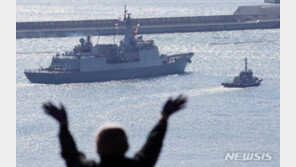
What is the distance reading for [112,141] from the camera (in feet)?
6.86

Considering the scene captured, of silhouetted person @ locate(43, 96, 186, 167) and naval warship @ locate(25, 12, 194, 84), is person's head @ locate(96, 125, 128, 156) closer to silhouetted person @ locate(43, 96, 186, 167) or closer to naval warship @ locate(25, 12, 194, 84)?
silhouetted person @ locate(43, 96, 186, 167)

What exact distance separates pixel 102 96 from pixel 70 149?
27816mm

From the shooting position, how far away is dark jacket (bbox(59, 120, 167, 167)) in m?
2.09

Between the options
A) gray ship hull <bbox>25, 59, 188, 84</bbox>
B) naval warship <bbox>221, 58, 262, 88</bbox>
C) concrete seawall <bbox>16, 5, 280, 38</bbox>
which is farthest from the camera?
concrete seawall <bbox>16, 5, 280, 38</bbox>

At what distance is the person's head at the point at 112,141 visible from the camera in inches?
82.0

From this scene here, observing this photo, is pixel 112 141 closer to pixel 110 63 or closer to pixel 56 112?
pixel 56 112

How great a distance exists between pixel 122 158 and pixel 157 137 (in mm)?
115

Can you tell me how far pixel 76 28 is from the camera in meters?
55.9

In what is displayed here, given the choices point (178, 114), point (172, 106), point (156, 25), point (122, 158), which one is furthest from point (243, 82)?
point (122, 158)

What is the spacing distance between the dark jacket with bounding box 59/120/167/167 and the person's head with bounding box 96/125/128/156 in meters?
0.01

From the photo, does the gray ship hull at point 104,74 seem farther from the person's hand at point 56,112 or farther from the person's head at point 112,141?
the person's head at point 112,141

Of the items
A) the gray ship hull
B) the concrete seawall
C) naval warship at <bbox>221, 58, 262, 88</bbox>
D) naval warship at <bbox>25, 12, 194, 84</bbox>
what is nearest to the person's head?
naval warship at <bbox>221, 58, 262, 88</bbox>

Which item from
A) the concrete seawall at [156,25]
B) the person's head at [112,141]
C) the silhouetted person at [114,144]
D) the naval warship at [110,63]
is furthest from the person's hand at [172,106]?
the concrete seawall at [156,25]

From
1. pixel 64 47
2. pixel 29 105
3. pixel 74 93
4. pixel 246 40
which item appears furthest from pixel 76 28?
pixel 29 105
